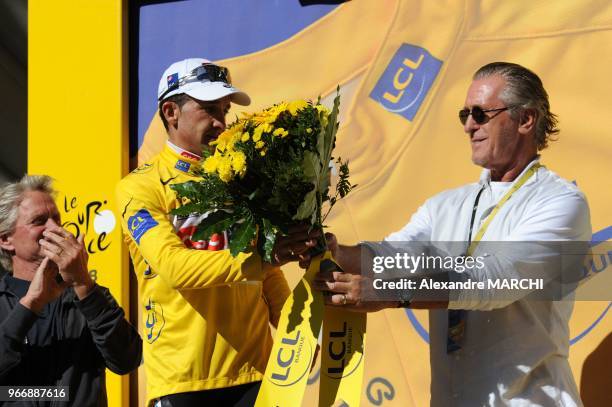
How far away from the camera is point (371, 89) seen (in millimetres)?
5031

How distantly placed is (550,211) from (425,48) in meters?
1.95

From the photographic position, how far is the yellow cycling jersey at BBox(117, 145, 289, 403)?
136 inches

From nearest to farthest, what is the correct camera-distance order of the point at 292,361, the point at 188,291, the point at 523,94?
the point at 292,361, the point at 523,94, the point at 188,291

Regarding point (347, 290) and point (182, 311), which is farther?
point (182, 311)

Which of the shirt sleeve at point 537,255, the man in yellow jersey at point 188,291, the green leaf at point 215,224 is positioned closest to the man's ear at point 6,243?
the man in yellow jersey at point 188,291

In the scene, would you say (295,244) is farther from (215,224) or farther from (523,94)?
(523,94)

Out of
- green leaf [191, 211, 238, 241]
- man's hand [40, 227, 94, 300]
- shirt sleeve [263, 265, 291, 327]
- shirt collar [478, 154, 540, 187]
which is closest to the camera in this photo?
green leaf [191, 211, 238, 241]

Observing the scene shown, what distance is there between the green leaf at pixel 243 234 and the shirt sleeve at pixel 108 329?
773 millimetres

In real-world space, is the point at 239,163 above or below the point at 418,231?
above

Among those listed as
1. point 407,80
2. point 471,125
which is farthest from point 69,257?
point 407,80

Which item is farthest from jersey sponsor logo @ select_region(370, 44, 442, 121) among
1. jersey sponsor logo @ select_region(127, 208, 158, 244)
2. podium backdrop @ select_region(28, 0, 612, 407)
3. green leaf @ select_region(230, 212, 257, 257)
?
green leaf @ select_region(230, 212, 257, 257)

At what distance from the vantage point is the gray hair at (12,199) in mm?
3852

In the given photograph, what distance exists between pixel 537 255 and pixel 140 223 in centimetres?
142

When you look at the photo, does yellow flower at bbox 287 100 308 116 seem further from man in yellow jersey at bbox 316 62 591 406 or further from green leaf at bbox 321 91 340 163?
man in yellow jersey at bbox 316 62 591 406
